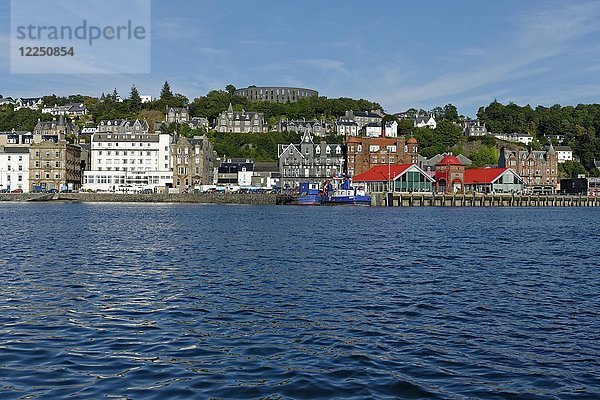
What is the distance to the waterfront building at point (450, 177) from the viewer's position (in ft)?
408

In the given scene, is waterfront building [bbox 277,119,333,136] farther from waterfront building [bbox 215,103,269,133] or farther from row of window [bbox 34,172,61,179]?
row of window [bbox 34,172,61,179]

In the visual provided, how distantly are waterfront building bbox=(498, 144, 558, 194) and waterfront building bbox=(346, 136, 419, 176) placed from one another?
26.0 meters

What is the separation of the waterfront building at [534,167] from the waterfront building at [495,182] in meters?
20.4

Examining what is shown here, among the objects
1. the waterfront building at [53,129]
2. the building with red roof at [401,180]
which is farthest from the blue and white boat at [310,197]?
the waterfront building at [53,129]

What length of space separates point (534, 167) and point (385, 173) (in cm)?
5202

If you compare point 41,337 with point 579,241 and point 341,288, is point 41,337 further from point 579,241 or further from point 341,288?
point 579,241

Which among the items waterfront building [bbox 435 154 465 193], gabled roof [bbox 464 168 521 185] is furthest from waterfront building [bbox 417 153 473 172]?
waterfront building [bbox 435 154 465 193]

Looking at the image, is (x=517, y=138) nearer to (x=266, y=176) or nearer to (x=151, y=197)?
(x=266, y=176)

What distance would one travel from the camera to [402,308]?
59.4ft

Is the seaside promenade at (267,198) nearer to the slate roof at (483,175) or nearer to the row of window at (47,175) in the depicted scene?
the slate roof at (483,175)

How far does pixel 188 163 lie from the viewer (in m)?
132

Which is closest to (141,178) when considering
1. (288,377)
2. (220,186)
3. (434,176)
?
(220,186)

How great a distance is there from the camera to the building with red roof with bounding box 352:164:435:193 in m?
112

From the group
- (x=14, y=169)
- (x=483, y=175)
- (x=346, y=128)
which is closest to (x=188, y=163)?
(x=14, y=169)
